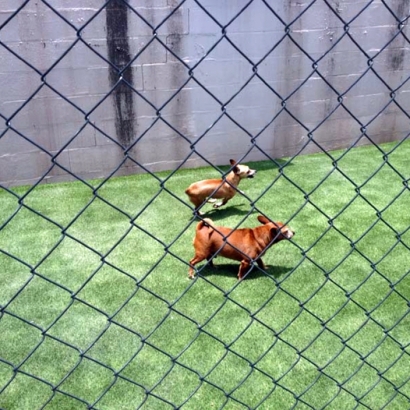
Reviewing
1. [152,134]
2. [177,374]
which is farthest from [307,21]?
[177,374]

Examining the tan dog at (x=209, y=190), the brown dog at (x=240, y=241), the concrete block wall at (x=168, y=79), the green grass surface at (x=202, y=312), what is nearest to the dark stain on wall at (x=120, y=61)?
the concrete block wall at (x=168, y=79)

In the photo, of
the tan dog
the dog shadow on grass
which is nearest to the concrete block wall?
the tan dog

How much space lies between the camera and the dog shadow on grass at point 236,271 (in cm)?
349

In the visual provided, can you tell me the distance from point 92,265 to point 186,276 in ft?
2.34

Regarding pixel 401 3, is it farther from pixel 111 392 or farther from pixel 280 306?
pixel 111 392

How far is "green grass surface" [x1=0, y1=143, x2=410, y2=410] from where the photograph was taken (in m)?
2.26

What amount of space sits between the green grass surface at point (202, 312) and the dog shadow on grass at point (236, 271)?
1 cm

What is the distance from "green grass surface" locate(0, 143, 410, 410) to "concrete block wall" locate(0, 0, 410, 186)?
2.23ft

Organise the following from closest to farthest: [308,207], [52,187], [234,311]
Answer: [234,311] < [308,207] < [52,187]

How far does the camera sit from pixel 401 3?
20.6ft

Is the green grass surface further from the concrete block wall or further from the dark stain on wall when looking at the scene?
the dark stain on wall

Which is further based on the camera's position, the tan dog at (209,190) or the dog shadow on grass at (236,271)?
the tan dog at (209,190)

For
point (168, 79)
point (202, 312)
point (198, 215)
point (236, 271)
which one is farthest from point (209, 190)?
point (198, 215)

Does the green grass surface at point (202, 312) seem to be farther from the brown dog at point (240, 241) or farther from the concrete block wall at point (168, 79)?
the concrete block wall at point (168, 79)
